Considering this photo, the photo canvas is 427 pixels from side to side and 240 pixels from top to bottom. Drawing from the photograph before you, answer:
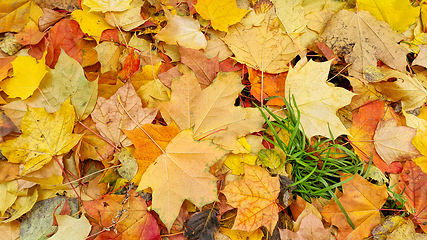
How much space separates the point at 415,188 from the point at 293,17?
117 centimetres

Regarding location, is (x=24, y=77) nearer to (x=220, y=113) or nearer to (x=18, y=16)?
(x=18, y=16)

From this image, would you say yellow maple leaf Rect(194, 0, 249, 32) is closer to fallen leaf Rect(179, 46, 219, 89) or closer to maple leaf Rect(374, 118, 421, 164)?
fallen leaf Rect(179, 46, 219, 89)

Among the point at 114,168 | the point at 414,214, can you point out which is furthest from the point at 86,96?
the point at 414,214

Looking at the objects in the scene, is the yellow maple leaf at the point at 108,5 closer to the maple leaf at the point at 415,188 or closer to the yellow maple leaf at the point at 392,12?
the yellow maple leaf at the point at 392,12

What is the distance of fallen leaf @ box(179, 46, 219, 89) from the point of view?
1.28 m

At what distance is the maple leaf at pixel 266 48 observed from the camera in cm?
133

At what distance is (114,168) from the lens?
1250 millimetres

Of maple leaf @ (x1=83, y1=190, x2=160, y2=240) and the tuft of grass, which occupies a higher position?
the tuft of grass

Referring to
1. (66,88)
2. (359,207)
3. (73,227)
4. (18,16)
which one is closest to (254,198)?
(359,207)

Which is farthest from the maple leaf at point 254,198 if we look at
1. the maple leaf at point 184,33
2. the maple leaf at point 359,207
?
the maple leaf at point 184,33

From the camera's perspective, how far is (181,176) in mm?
1064

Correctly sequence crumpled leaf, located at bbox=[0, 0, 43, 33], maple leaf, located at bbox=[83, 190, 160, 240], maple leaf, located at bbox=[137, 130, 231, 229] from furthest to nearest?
1. crumpled leaf, located at bbox=[0, 0, 43, 33]
2. maple leaf, located at bbox=[83, 190, 160, 240]
3. maple leaf, located at bbox=[137, 130, 231, 229]

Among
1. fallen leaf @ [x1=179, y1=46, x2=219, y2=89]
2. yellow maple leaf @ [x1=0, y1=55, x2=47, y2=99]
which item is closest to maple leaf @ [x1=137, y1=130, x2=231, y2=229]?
fallen leaf @ [x1=179, y1=46, x2=219, y2=89]

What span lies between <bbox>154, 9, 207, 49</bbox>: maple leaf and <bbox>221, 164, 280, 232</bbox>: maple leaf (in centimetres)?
77
